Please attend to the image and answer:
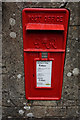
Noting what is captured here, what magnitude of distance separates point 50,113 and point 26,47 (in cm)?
118

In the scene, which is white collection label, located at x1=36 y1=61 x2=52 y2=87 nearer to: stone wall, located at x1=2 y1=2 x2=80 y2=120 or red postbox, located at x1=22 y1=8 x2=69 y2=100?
red postbox, located at x1=22 y1=8 x2=69 y2=100

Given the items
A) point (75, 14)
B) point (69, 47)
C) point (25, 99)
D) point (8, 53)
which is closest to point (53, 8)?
point (75, 14)

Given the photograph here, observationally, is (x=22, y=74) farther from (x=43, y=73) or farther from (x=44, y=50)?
(x=44, y=50)

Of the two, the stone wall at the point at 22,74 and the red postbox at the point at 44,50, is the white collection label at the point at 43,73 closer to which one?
the red postbox at the point at 44,50

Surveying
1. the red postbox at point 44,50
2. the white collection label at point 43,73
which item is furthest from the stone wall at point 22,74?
the white collection label at point 43,73

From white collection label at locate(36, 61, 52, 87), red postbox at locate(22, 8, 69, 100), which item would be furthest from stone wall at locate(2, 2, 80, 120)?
white collection label at locate(36, 61, 52, 87)

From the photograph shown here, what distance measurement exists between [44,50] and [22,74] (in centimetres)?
52

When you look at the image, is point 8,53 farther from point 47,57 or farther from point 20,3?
point 20,3

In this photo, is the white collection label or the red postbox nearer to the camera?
the red postbox

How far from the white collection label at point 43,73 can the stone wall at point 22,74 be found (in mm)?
261

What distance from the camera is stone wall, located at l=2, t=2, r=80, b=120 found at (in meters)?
1.39

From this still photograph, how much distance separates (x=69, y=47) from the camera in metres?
1.50

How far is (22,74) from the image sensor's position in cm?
163

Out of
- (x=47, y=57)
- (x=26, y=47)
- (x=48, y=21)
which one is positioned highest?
(x=48, y=21)
